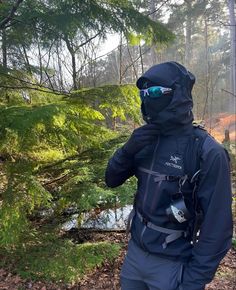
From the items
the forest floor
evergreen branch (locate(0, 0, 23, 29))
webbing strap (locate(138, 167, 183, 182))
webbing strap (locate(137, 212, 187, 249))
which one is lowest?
the forest floor

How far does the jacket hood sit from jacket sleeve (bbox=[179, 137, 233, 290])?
0.73 feet

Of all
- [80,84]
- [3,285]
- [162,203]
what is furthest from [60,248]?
[80,84]

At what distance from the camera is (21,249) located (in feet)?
12.0

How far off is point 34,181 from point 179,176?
1.72 meters

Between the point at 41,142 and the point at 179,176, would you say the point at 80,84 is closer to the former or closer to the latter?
the point at 41,142

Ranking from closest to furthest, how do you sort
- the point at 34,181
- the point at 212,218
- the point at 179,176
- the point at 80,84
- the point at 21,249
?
1. the point at 212,218
2. the point at 179,176
3. the point at 34,181
4. the point at 21,249
5. the point at 80,84

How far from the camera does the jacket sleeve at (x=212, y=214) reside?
174 cm

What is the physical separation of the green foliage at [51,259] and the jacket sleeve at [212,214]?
201cm

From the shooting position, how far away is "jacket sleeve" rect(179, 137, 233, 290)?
5.72ft

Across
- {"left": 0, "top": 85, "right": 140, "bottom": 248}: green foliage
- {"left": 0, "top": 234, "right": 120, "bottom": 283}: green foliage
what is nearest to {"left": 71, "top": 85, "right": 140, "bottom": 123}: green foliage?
{"left": 0, "top": 85, "right": 140, "bottom": 248}: green foliage

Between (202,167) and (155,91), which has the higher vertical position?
(155,91)

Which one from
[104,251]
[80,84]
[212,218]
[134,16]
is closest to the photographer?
[212,218]

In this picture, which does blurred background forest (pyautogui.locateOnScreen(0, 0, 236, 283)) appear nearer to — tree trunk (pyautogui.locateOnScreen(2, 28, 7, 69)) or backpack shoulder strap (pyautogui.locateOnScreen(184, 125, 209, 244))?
tree trunk (pyautogui.locateOnScreen(2, 28, 7, 69))

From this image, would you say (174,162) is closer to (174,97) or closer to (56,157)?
(174,97)
